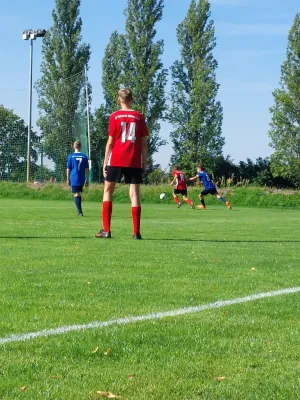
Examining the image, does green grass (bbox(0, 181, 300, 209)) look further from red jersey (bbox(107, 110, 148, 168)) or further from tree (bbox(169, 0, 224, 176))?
red jersey (bbox(107, 110, 148, 168))

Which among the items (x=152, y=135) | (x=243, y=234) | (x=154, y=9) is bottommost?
(x=243, y=234)

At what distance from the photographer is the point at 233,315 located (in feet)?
16.4

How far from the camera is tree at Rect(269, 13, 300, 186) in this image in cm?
5694

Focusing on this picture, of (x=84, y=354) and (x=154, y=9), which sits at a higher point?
(x=154, y=9)

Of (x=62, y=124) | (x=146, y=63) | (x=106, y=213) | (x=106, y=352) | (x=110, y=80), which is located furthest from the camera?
(x=110, y=80)

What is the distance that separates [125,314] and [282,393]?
1.91 meters

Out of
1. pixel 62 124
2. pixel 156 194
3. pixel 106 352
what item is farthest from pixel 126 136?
pixel 62 124

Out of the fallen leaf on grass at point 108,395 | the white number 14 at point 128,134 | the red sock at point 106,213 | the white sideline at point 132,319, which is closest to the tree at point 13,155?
the red sock at point 106,213

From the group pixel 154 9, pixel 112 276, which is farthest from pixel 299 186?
pixel 112 276

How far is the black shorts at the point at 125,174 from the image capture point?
36.5 ft

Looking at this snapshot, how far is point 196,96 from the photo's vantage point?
59469 mm

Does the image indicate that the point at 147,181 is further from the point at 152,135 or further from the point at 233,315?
the point at 233,315

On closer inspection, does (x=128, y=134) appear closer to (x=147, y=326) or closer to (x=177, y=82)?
(x=147, y=326)

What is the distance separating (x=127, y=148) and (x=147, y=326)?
6702 mm
